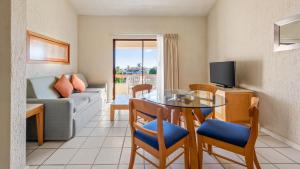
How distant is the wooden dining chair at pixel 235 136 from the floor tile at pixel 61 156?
5.06 ft

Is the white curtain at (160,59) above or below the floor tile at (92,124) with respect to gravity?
above

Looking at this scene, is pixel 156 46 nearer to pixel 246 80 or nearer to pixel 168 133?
pixel 246 80

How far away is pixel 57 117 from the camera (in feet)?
8.59

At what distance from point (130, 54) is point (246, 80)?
354cm

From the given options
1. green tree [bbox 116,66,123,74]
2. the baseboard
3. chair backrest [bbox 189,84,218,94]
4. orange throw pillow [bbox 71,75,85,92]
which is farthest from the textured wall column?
green tree [bbox 116,66,123,74]

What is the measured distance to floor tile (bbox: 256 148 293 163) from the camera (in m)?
2.17

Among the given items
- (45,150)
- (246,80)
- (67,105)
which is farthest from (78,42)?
(246,80)

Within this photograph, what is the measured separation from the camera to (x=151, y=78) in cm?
605

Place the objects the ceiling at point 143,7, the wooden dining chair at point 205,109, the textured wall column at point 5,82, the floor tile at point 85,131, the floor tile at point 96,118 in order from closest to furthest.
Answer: the textured wall column at point 5,82 → the wooden dining chair at point 205,109 → the floor tile at point 85,131 → the floor tile at point 96,118 → the ceiling at point 143,7

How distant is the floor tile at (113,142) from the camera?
8.51 ft

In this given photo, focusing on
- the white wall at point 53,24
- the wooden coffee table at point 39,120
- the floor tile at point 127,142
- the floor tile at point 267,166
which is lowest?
the floor tile at point 267,166

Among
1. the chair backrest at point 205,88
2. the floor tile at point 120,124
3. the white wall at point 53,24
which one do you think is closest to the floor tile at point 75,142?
the floor tile at point 120,124

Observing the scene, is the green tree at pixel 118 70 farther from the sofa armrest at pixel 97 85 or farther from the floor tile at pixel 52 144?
the floor tile at pixel 52 144

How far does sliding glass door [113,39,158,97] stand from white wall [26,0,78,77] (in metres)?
1.29
